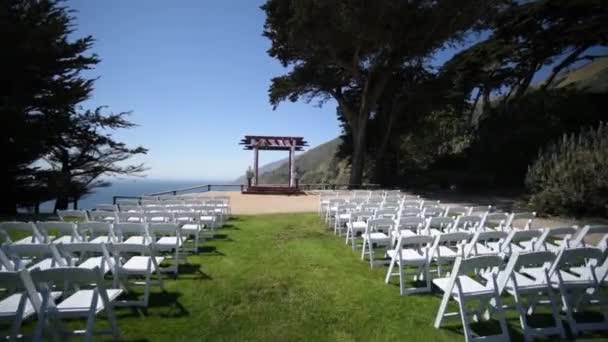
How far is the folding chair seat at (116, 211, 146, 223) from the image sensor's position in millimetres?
6898

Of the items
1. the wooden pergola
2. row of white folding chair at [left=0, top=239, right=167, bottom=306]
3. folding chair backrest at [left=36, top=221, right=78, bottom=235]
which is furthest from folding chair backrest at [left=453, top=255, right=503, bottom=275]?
the wooden pergola

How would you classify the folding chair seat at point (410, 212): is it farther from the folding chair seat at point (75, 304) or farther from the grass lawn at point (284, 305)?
the folding chair seat at point (75, 304)

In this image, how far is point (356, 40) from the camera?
19.5 metres

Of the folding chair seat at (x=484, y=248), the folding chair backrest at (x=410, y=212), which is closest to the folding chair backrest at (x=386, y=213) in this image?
the folding chair backrest at (x=410, y=212)

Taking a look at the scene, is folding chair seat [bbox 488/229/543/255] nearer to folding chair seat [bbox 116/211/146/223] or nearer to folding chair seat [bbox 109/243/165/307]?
folding chair seat [bbox 109/243/165/307]

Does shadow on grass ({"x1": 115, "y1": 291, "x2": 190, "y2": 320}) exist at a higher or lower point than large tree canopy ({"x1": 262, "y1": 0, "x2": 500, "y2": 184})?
lower

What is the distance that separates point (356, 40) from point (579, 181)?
13.6 m

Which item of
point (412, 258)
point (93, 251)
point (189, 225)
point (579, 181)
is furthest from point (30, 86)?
point (579, 181)

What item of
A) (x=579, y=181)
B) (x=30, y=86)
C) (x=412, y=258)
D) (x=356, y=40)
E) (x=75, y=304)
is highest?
(x=356, y=40)

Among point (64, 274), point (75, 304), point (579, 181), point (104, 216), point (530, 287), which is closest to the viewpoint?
point (64, 274)

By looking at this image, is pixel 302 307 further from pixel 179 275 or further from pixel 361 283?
pixel 179 275

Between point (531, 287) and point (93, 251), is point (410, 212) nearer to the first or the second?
point (531, 287)

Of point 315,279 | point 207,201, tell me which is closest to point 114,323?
point 315,279

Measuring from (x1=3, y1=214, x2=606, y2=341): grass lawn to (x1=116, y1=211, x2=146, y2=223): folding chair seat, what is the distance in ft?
5.69
